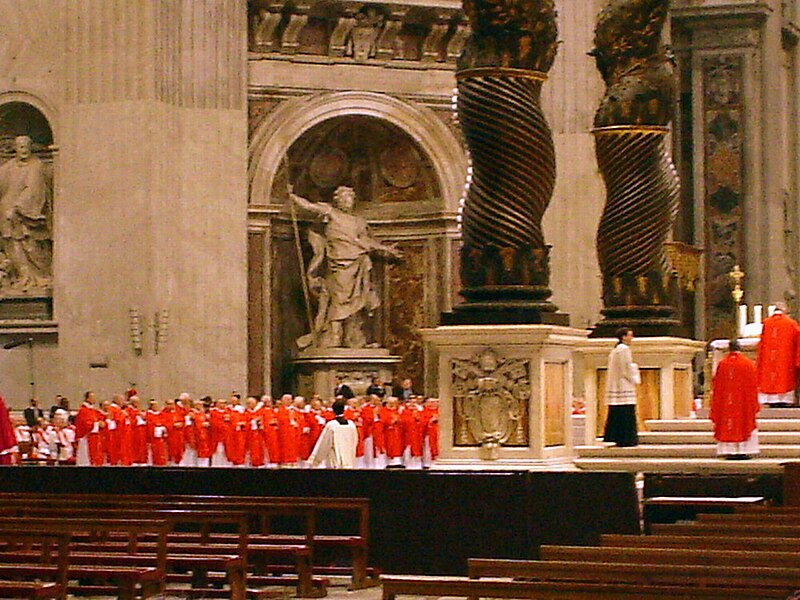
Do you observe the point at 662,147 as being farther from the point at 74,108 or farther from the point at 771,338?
the point at 74,108

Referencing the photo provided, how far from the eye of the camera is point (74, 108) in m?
27.4

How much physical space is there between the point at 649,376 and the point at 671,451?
102 inches

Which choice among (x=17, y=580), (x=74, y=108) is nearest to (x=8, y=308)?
(x=74, y=108)

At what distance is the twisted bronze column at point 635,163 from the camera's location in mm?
19797

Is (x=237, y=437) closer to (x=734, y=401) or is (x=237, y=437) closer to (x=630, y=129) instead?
(x=630, y=129)

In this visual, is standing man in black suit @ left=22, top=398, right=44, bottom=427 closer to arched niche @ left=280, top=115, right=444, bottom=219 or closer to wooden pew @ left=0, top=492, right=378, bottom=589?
arched niche @ left=280, top=115, right=444, bottom=219

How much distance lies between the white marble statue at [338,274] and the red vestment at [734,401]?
37.6ft

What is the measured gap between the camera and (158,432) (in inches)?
965

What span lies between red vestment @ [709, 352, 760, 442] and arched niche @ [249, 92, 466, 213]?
11.3m

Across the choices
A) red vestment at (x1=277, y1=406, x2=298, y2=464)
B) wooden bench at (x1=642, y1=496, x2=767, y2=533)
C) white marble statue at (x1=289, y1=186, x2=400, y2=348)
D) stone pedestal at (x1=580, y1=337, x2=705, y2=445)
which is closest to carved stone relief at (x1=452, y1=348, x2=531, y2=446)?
wooden bench at (x1=642, y1=496, x2=767, y2=533)

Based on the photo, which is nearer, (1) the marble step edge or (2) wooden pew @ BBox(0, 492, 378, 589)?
(2) wooden pew @ BBox(0, 492, 378, 589)

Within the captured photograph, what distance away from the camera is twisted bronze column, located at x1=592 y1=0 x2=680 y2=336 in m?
19.8

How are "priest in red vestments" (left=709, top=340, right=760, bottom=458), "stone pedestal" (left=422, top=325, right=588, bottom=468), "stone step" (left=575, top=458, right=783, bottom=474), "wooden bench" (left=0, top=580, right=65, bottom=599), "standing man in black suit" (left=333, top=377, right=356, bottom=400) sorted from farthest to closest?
"standing man in black suit" (left=333, top=377, right=356, bottom=400)
"priest in red vestments" (left=709, top=340, right=760, bottom=458)
"stone step" (left=575, top=458, right=783, bottom=474)
"stone pedestal" (left=422, top=325, right=588, bottom=468)
"wooden bench" (left=0, top=580, right=65, bottom=599)

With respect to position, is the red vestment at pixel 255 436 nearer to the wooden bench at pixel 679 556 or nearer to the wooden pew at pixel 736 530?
the wooden pew at pixel 736 530
